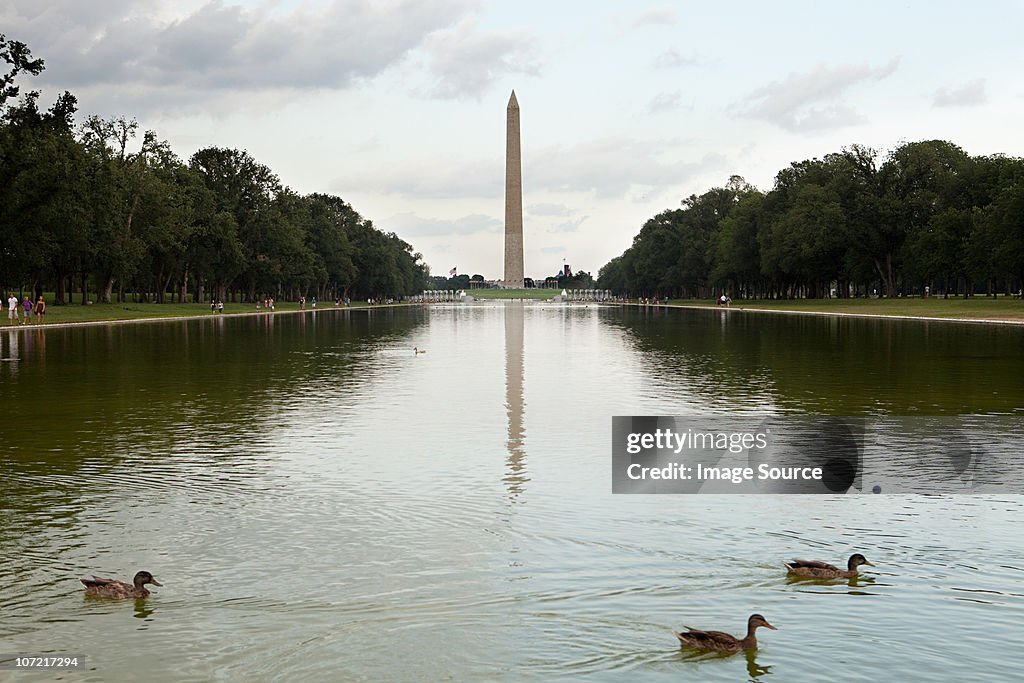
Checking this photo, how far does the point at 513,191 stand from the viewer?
161875 millimetres

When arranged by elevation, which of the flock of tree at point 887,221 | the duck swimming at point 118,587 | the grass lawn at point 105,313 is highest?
the flock of tree at point 887,221

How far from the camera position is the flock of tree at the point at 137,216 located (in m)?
78.8

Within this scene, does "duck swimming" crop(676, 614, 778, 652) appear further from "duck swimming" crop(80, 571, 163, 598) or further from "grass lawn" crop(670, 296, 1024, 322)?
"grass lawn" crop(670, 296, 1024, 322)

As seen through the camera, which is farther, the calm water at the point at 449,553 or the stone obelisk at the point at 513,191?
the stone obelisk at the point at 513,191

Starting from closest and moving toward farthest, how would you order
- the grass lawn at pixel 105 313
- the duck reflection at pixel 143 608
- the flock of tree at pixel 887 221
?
the duck reflection at pixel 143 608 < the grass lawn at pixel 105 313 < the flock of tree at pixel 887 221

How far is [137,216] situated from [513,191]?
6858 cm

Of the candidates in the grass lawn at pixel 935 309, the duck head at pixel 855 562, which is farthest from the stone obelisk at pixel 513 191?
the duck head at pixel 855 562

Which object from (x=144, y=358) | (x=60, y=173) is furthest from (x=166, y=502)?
(x=60, y=173)

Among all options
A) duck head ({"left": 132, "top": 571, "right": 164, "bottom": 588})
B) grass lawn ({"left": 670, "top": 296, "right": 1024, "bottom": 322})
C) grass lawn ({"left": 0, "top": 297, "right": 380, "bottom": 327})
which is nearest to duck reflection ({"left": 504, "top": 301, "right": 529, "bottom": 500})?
duck head ({"left": 132, "top": 571, "right": 164, "bottom": 588})

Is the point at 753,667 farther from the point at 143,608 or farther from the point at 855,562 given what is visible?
the point at 143,608

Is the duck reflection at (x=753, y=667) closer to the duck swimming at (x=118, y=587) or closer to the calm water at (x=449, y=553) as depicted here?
the calm water at (x=449, y=553)

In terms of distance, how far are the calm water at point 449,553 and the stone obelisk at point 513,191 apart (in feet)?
448

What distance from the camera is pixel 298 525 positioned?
12258 millimetres

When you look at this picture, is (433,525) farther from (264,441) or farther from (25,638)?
(264,441)
